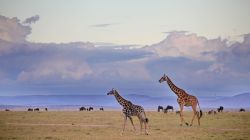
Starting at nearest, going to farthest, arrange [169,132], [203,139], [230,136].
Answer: [203,139] → [230,136] → [169,132]

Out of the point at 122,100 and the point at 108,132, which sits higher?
the point at 122,100

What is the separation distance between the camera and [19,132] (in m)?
33.5

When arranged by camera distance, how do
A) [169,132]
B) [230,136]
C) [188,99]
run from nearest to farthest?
1. [230,136]
2. [169,132]
3. [188,99]

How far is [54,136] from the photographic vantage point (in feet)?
100.0

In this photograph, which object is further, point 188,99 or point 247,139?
point 188,99

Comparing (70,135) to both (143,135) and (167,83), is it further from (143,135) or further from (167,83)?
(167,83)

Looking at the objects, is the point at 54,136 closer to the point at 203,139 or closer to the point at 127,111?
the point at 127,111

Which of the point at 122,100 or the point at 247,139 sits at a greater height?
the point at 122,100

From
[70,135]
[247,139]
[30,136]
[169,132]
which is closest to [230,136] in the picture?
[247,139]

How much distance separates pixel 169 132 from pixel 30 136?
28.6ft

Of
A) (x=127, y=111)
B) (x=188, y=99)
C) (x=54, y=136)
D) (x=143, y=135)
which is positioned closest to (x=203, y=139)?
(x=143, y=135)

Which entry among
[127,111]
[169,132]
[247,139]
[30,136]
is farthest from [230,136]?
[30,136]

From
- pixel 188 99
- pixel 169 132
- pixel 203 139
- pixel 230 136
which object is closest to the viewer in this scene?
pixel 203 139

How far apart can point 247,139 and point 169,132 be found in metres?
5.57
